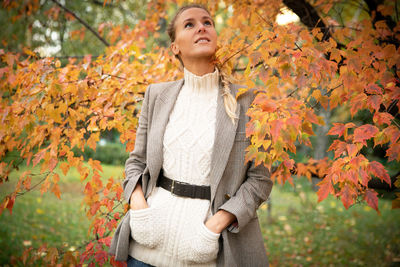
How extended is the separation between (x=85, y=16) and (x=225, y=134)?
5.36m

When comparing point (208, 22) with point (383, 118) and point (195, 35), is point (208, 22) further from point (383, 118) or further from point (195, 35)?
point (383, 118)

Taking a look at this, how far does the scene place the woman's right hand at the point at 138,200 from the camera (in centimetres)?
179

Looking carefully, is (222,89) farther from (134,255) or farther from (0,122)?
(0,122)

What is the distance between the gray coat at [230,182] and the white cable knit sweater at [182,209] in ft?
0.19

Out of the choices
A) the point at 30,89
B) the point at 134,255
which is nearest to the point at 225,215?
the point at 134,255

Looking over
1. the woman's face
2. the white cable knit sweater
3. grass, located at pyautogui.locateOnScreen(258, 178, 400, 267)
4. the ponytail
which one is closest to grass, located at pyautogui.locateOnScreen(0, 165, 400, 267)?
grass, located at pyautogui.locateOnScreen(258, 178, 400, 267)

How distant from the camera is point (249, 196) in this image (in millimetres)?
1683

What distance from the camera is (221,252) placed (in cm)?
167

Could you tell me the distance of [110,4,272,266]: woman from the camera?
1656mm

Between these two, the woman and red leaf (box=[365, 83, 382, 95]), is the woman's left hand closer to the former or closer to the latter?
the woman

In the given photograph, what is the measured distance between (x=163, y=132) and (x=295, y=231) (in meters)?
4.91

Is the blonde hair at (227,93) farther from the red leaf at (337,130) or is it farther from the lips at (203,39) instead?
the red leaf at (337,130)

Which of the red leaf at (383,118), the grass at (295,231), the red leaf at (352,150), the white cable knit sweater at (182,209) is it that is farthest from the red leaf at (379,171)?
the grass at (295,231)

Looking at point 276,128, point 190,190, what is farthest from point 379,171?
point 190,190
